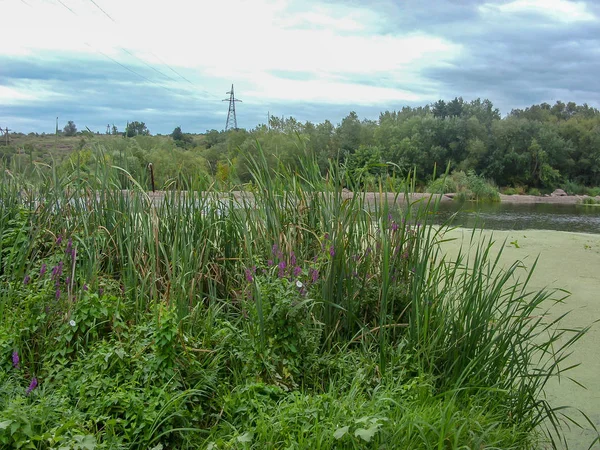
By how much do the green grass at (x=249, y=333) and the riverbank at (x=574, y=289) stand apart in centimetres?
20

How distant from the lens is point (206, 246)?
2930 millimetres

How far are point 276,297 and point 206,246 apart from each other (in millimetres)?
770

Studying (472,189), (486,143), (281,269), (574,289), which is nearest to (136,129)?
(281,269)

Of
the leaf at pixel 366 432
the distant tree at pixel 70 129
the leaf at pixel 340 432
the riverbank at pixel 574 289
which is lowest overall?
the riverbank at pixel 574 289

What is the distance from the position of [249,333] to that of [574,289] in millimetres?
3904

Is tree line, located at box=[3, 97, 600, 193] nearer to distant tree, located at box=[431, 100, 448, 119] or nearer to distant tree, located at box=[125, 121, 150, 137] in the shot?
distant tree, located at box=[431, 100, 448, 119]

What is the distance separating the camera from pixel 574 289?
5.11 m

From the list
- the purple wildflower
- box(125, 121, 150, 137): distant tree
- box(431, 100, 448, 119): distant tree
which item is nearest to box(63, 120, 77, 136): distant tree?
box(125, 121, 150, 137): distant tree

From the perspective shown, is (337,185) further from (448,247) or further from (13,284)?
(448,247)

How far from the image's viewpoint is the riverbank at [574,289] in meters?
2.92

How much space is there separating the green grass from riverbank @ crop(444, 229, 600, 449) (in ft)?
0.67

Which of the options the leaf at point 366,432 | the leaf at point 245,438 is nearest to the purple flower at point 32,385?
the leaf at point 245,438

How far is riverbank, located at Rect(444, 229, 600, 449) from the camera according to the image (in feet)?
9.57

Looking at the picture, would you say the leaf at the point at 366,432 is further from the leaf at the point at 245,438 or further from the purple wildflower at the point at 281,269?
the purple wildflower at the point at 281,269
